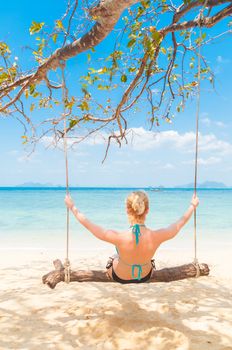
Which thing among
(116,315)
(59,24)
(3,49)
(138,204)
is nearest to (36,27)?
(59,24)

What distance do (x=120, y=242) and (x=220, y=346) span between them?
1.03 metres

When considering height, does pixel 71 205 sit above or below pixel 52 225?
above

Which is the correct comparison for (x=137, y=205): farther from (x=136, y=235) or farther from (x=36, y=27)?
(x=36, y=27)

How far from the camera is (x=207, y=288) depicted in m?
4.53

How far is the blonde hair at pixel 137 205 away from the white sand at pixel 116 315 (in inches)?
35.3

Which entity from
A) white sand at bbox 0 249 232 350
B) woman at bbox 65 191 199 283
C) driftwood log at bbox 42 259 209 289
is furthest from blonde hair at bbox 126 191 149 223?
white sand at bbox 0 249 232 350

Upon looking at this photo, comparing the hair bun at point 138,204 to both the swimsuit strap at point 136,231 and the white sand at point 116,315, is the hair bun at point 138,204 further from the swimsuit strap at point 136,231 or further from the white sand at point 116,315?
the white sand at point 116,315

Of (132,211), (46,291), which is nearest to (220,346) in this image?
(132,211)

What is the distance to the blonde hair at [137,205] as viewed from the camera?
279cm

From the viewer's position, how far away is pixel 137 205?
110 inches

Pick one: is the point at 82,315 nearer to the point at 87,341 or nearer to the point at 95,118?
the point at 87,341

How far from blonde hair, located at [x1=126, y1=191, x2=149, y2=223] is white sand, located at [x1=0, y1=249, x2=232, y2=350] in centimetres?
90

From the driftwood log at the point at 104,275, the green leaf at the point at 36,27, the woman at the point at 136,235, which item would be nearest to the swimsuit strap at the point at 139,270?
the woman at the point at 136,235

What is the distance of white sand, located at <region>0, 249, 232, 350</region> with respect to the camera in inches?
108
